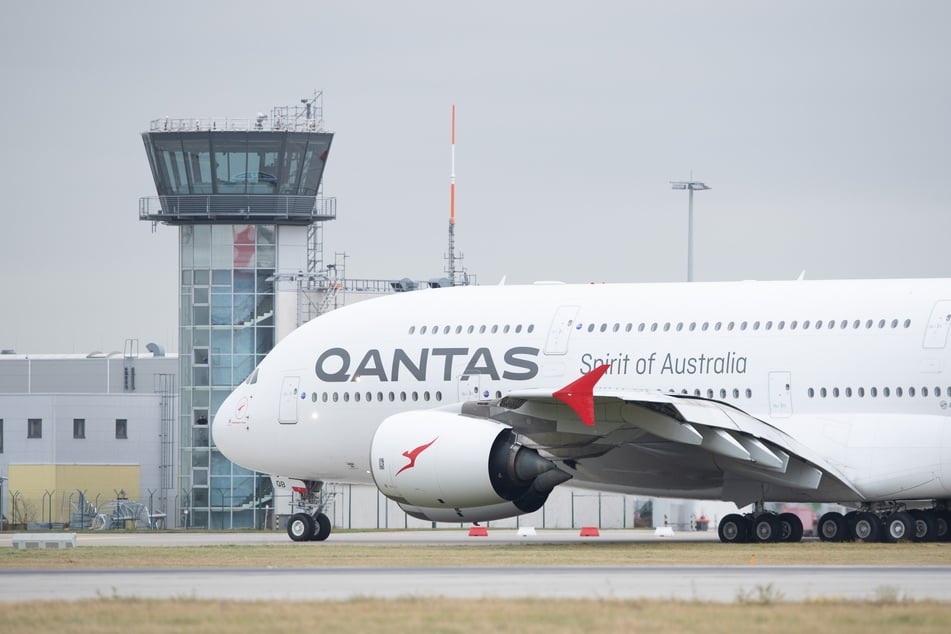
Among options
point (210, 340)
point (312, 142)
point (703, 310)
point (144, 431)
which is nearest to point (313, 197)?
point (312, 142)

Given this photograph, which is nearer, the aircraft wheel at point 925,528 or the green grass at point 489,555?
the green grass at point 489,555

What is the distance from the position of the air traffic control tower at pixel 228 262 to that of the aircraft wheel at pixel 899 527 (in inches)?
1263

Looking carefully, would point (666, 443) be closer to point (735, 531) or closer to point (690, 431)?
point (690, 431)

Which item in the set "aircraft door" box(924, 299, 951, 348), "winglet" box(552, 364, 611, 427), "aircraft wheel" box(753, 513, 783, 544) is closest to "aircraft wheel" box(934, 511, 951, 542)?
"aircraft wheel" box(753, 513, 783, 544)

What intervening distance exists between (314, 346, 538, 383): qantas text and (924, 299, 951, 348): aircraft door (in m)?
7.46

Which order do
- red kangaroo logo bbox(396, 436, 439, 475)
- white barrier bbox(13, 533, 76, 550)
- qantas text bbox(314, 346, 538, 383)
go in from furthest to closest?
qantas text bbox(314, 346, 538, 383)
white barrier bbox(13, 533, 76, 550)
red kangaroo logo bbox(396, 436, 439, 475)

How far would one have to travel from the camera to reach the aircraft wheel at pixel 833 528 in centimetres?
3108

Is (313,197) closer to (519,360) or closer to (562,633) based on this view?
(519,360)

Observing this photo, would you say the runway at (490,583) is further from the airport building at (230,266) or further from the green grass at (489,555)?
the airport building at (230,266)

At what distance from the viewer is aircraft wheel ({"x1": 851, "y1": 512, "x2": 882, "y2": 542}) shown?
30.9 m

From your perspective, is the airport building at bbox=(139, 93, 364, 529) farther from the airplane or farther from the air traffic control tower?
the airplane

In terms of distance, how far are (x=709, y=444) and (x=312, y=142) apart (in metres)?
33.8

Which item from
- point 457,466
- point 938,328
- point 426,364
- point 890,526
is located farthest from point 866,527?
point 426,364

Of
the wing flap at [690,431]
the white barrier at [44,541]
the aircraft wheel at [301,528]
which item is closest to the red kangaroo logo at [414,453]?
the wing flap at [690,431]
